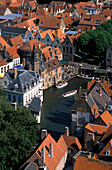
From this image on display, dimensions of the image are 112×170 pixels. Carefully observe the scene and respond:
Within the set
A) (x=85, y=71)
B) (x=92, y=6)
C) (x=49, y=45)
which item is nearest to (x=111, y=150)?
(x=85, y=71)

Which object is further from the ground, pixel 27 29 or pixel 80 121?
pixel 27 29

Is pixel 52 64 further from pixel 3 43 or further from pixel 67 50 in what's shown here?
pixel 3 43

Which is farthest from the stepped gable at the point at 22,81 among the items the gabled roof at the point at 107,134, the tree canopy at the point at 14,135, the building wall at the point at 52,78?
the gabled roof at the point at 107,134

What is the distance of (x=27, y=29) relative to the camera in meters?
124

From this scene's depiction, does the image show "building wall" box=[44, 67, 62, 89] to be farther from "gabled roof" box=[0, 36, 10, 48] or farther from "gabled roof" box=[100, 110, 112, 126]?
"gabled roof" box=[100, 110, 112, 126]

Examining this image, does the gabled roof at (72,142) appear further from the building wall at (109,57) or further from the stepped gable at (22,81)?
the building wall at (109,57)

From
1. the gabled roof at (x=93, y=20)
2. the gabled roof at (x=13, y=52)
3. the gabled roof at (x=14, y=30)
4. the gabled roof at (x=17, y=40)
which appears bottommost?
the gabled roof at (x=13, y=52)

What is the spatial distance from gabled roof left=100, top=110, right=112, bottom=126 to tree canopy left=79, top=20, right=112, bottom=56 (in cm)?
4994

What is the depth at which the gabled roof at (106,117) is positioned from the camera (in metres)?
65.2

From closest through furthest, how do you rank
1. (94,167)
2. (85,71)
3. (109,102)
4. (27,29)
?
(94,167) < (109,102) < (85,71) < (27,29)

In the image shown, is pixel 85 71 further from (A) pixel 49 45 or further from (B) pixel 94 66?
(A) pixel 49 45

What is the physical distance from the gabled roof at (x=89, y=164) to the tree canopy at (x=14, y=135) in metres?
13.0

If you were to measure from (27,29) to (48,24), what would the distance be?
14.9 metres

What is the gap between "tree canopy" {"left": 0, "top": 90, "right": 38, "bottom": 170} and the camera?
60.1m
